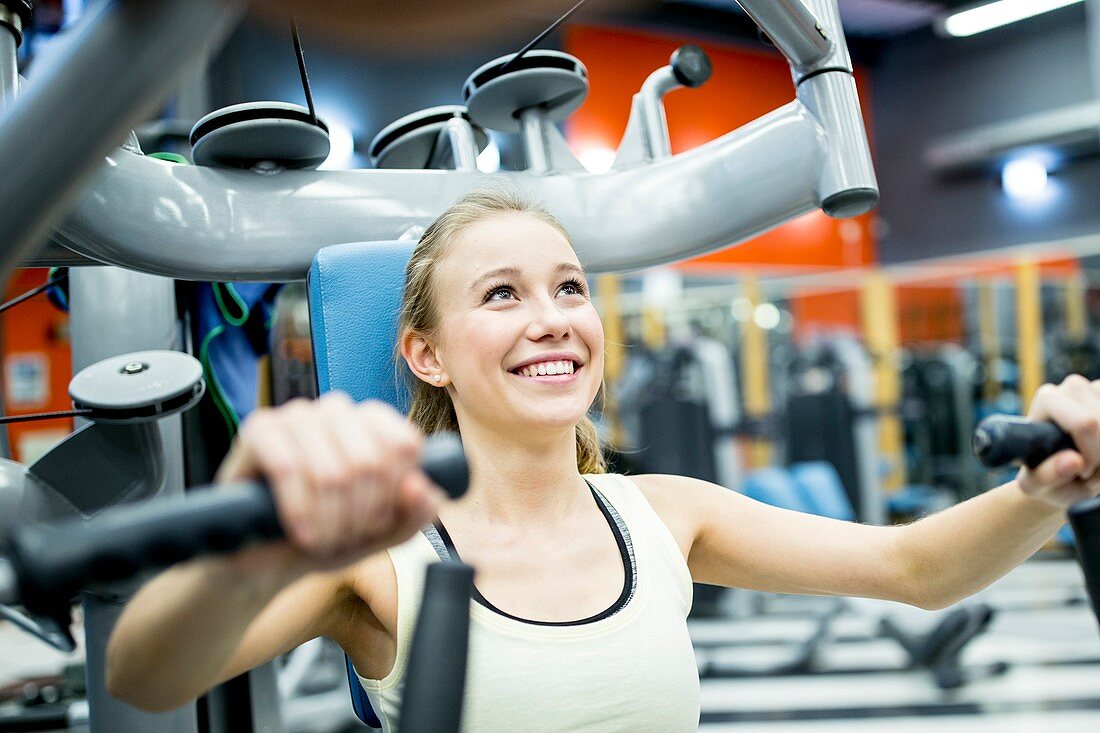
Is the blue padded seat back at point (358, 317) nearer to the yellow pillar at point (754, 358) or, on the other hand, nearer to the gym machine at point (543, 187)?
the gym machine at point (543, 187)

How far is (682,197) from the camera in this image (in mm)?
1262

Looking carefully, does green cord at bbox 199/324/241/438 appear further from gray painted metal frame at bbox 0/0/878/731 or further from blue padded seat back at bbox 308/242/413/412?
blue padded seat back at bbox 308/242/413/412

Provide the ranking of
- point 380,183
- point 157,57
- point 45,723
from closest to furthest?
point 157,57 < point 380,183 < point 45,723

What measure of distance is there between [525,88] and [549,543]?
643 millimetres

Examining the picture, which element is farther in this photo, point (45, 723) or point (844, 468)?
point (844, 468)

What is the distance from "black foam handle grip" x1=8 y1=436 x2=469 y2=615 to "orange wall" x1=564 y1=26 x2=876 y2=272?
19.1ft

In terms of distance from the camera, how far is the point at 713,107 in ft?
23.4

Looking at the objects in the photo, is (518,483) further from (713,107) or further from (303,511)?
(713,107)

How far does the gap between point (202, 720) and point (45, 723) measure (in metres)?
1.20

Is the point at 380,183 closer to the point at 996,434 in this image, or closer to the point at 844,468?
the point at 996,434

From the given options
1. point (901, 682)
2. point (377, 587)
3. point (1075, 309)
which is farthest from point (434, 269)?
point (1075, 309)

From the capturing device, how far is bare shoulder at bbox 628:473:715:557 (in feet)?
3.56

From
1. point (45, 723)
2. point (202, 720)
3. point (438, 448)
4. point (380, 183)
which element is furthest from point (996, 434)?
point (45, 723)

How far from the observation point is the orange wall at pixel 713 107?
6605 mm
